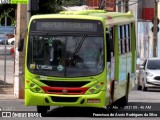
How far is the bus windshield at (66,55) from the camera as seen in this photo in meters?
17.8

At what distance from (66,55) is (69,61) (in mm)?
173

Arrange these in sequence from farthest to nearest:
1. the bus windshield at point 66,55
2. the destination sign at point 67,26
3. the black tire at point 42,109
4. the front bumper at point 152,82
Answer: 1. the front bumper at point 152,82
2. the black tire at point 42,109
3. the destination sign at point 67,26
4. the bus windshield at point 66,55

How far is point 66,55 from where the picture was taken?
1780cm

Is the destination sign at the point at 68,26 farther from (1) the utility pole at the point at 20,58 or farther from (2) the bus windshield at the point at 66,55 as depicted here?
(1) the utility pole at the point at 20,58

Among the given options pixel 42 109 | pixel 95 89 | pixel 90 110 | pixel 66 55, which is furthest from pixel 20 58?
pixel 95 89

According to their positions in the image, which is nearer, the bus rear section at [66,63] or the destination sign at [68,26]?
the bus rear section at [66,63]

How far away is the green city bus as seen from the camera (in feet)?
57.5

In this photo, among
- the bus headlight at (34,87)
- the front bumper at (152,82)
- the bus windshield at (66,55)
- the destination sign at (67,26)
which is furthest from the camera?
the front bumper at (152,82)

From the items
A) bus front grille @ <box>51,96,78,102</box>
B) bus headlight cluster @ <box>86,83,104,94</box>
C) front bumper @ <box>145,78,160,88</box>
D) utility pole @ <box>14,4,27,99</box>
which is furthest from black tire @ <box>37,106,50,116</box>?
front bumper @ <box>145,78,160,88</box>

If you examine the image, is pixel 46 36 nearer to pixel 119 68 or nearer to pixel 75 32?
pixel 75 32

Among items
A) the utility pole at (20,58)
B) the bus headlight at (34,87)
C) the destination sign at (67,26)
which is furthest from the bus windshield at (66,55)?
the utility pole at (20,58)

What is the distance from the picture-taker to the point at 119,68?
20.3 meters

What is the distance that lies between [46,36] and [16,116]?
7.24ft

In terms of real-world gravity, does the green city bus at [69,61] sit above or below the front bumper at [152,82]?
above
